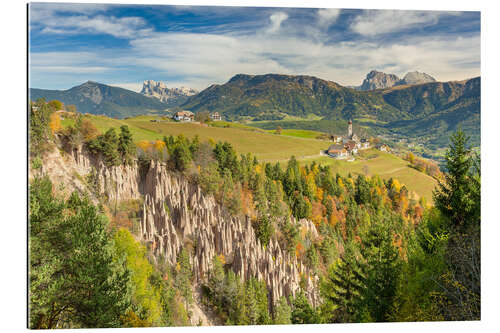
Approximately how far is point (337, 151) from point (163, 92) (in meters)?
5.20

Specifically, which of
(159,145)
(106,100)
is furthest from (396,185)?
(106,100)

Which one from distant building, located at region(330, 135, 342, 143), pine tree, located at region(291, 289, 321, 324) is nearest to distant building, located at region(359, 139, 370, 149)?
distant building, located at region(330, 135, 342, 143)

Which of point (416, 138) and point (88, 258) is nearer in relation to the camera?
point (88, 258)

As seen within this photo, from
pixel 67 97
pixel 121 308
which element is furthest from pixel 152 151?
pixel 121 308

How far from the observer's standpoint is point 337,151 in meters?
9.86

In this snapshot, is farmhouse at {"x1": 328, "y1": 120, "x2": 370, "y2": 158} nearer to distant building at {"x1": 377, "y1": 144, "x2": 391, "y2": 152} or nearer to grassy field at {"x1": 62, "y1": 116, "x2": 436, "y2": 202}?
grassy field at {"x1": 62, "y1": 116, "x2": 436, "y2": 202}

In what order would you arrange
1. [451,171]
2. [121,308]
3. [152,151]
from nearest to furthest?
[121,308] < [451,171] < [152,151]

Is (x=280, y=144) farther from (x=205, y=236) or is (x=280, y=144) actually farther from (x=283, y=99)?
(x=205, y=236)

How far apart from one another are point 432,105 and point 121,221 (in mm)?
9336

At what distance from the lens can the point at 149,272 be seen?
7832 mm

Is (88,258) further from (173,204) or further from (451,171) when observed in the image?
(451,171)

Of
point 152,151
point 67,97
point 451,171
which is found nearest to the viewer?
point 451,171

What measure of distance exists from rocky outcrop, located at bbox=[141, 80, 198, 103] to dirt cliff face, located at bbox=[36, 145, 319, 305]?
1752 millimetres

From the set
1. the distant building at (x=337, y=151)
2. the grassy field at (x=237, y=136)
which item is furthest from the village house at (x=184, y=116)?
the distant building at (x=337, y=151)
